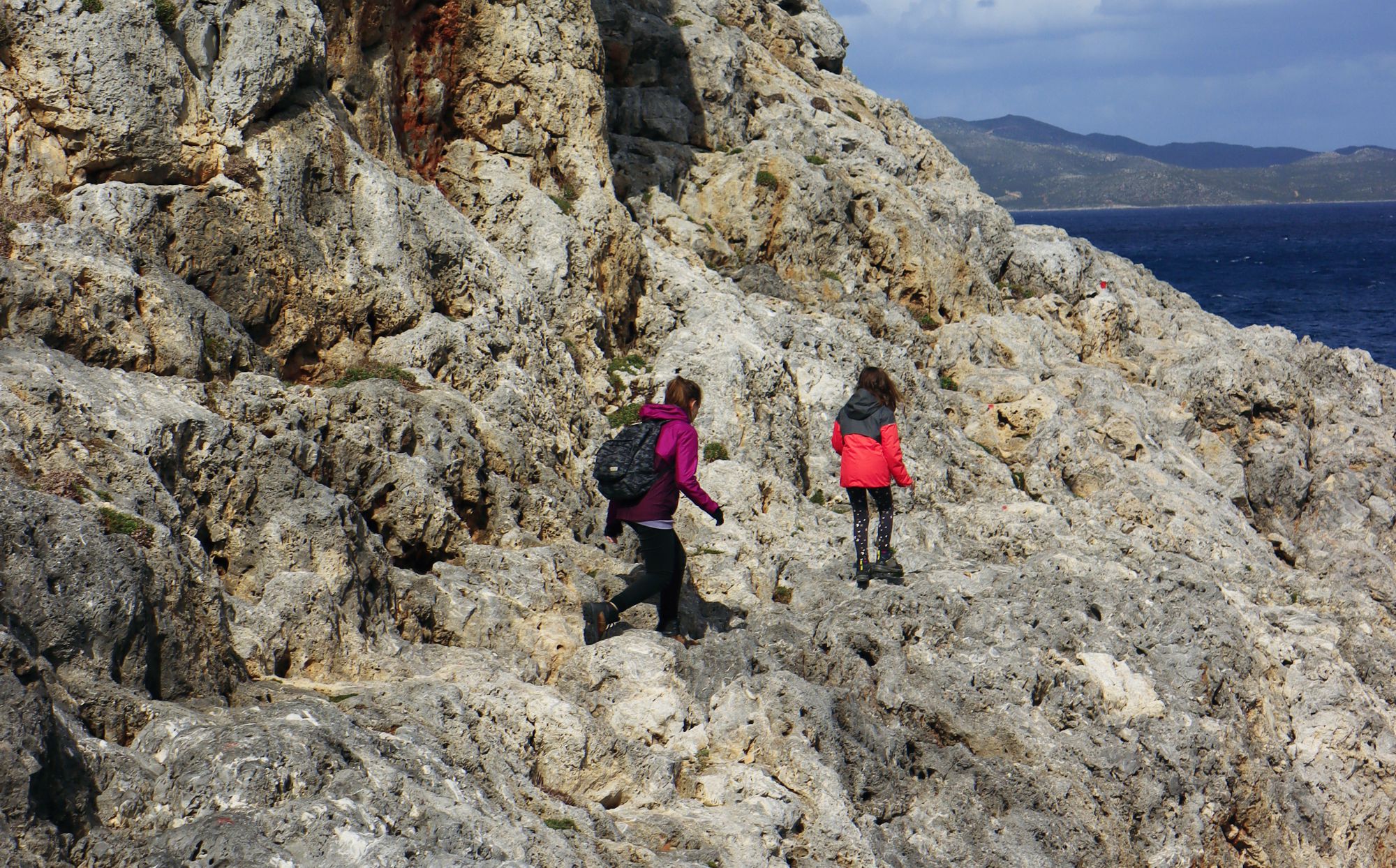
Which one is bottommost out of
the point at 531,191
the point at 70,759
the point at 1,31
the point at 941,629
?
the point at 941,629

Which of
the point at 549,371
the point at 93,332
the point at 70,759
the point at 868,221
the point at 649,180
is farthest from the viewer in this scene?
the point at 868,221

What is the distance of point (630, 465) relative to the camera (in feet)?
39.8

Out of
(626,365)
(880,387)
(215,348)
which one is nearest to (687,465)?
(880,387)

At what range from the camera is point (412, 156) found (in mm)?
20547

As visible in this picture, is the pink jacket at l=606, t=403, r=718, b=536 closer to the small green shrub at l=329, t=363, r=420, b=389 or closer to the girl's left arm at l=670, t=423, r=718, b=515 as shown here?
the girl's left arm at l=670, t=423, r=718, b=515

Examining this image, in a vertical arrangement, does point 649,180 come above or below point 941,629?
above

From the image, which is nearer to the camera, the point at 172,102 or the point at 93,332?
the point at 93,332

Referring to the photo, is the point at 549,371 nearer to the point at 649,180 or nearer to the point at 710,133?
the point at 649,180

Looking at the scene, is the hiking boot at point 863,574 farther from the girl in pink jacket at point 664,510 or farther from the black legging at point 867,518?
the girl in pink jacket at point 664,510

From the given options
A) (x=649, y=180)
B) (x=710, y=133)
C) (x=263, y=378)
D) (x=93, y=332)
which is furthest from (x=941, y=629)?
(x=710, y=133)

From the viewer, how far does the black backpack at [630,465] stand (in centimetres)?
1209

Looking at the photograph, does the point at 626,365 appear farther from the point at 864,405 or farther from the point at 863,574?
the point at 863,574

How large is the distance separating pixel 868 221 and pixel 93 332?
2034 centimetres

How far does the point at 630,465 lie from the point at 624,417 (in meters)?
7.05
